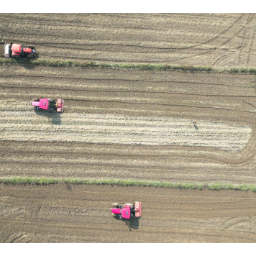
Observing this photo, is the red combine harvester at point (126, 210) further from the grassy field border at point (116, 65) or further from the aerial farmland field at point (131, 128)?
the grassy field border at point (116, 65)

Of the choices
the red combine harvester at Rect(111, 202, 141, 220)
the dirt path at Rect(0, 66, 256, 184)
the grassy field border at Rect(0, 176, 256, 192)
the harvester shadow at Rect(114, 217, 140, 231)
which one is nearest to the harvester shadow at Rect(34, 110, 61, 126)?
the dirt path at Rect(0, 66, 256, 184)

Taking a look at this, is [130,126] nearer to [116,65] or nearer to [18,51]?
[116,65]

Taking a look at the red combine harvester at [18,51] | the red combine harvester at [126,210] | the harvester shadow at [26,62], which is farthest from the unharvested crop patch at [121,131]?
the red combine harvester at [126,210]

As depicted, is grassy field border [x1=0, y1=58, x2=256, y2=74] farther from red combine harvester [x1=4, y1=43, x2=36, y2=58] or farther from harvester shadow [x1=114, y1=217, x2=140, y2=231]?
harvester shadow [x1=114, y1=217, x2=140, y2=231]

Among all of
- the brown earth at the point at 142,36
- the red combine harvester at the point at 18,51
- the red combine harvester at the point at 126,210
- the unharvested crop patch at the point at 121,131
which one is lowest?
the red combine harvester at the point at 126,210

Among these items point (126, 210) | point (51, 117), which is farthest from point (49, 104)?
point (126, 210)

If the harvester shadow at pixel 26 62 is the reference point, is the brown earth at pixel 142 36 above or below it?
above
